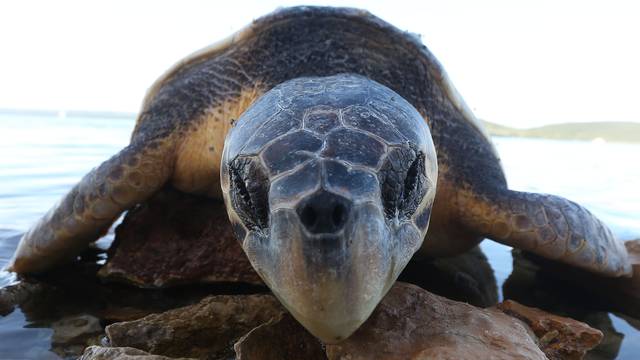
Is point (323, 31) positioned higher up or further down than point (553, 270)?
higher up

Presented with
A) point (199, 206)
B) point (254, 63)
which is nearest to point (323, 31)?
point (254, 63)

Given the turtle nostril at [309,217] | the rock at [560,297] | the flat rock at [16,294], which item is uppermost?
the turtle nostril at [309,217]

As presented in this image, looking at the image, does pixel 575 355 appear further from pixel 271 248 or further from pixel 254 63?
pixel 254 63

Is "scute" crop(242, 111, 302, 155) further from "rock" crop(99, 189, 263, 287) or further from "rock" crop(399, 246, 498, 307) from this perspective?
"rock" crop(399, 246, 498, 307)

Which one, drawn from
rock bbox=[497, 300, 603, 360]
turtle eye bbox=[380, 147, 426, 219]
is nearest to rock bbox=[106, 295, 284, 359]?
turtle eye bbox=[380, 147, 426, 219]

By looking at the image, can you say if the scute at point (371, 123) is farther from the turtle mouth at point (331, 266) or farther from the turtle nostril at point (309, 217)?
the turtle nostril at point (309, 217)

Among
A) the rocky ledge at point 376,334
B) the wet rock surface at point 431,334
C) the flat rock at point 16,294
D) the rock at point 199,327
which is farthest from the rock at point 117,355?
the flat rock at point 16,294

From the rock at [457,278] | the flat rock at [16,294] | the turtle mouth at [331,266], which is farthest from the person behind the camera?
the rock at [457,278]

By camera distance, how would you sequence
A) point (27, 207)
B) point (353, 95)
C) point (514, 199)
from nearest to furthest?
point (353, 95) → point (514, 199) → point (27, 207)
